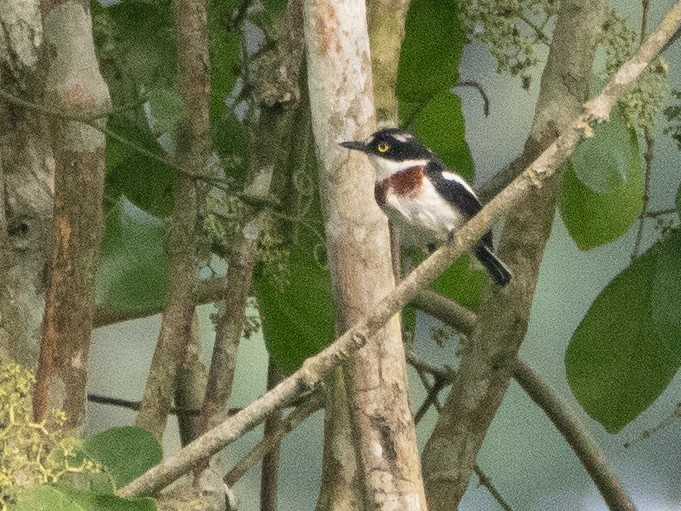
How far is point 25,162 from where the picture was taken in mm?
1805

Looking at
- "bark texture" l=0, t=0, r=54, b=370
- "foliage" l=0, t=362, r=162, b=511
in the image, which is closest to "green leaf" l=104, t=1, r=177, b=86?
"bark texture" l=0, t=0, r=54, b=370

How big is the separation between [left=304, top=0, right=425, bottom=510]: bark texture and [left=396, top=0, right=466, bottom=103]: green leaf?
22.7 inches

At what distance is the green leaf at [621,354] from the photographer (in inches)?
80.4

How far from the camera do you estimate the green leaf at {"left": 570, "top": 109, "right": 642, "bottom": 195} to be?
1.88 metres

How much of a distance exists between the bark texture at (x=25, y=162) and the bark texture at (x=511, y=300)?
633 mm

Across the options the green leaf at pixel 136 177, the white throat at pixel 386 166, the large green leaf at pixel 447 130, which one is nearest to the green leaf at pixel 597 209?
the large green leaf at pixel 447 130

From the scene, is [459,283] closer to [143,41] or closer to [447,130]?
[447,130]

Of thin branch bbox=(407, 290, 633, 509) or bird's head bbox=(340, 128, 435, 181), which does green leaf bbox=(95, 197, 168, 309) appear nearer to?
bird's head bbox=(340, 128, 435, 181)

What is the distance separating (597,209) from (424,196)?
1.28ft

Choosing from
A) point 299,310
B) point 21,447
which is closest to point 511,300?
point 299,310

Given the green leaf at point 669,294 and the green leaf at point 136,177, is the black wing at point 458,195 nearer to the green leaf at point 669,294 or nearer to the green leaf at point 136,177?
the green leaf at point 669,294

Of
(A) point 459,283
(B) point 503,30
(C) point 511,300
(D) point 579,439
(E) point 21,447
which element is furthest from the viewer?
(A) point 459,283

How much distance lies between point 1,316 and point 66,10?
39cm

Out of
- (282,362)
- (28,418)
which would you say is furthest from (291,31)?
(28,418)
